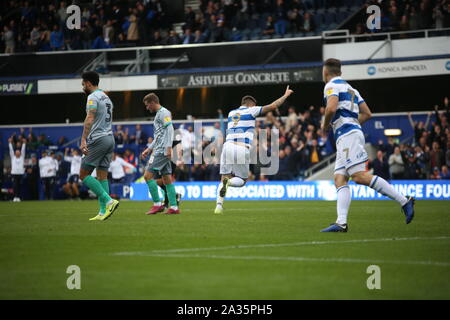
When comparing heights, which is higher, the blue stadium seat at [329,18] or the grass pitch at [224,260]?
the blue stadium seat at [329,18]

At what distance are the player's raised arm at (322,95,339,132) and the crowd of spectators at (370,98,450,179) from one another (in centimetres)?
1510

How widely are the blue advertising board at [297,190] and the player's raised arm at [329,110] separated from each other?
48.3 feet

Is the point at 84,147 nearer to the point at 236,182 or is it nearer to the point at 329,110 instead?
the point at 236,182

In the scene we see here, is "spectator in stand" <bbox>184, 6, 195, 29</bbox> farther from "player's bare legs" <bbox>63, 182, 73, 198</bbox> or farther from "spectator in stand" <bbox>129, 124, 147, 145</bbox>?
"player's bare legs" <bbox>63, 182, 73, 198</bbox>

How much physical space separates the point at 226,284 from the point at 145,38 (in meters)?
29.5

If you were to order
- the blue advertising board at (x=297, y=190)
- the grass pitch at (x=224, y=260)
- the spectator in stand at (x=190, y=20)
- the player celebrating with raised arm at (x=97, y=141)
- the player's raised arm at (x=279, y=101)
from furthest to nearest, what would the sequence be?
1. the spectator in stand at (x=190, y=20)
2. the blue advertising board at (x=297, y=190)
3. the player's raised arm at (x=279, y=101)
4. the player celebrating with raised arm at (x=97, y=141)
5. the grass pitch at (x=224, y=260)

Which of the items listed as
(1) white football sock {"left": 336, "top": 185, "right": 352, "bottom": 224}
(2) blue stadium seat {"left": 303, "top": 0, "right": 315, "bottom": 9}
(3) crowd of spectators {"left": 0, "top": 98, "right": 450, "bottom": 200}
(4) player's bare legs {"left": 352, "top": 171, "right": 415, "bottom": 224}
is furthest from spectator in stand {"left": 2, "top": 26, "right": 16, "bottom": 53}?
(4) player's bare legs {"left": 352, "top": 171, "right": 415, "bottom": 224}

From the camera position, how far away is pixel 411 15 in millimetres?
29078

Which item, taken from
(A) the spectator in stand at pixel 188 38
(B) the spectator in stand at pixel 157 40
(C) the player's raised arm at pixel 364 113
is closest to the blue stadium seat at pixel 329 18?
(A) the spectator in stand at pixel 188 38

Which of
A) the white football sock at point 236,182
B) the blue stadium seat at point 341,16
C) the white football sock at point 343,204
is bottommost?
the white football sock at point 343,204

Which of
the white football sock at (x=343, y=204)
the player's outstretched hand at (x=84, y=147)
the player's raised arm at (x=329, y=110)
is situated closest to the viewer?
the player's raised arm at (x=329, y=110)

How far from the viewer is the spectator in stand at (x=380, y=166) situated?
1029 inches

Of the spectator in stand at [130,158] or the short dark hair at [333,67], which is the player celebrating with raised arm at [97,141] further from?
the spectator in stand at [130,158]

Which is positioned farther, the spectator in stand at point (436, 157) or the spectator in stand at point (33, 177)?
the spectator in stand at point (33, 177)
